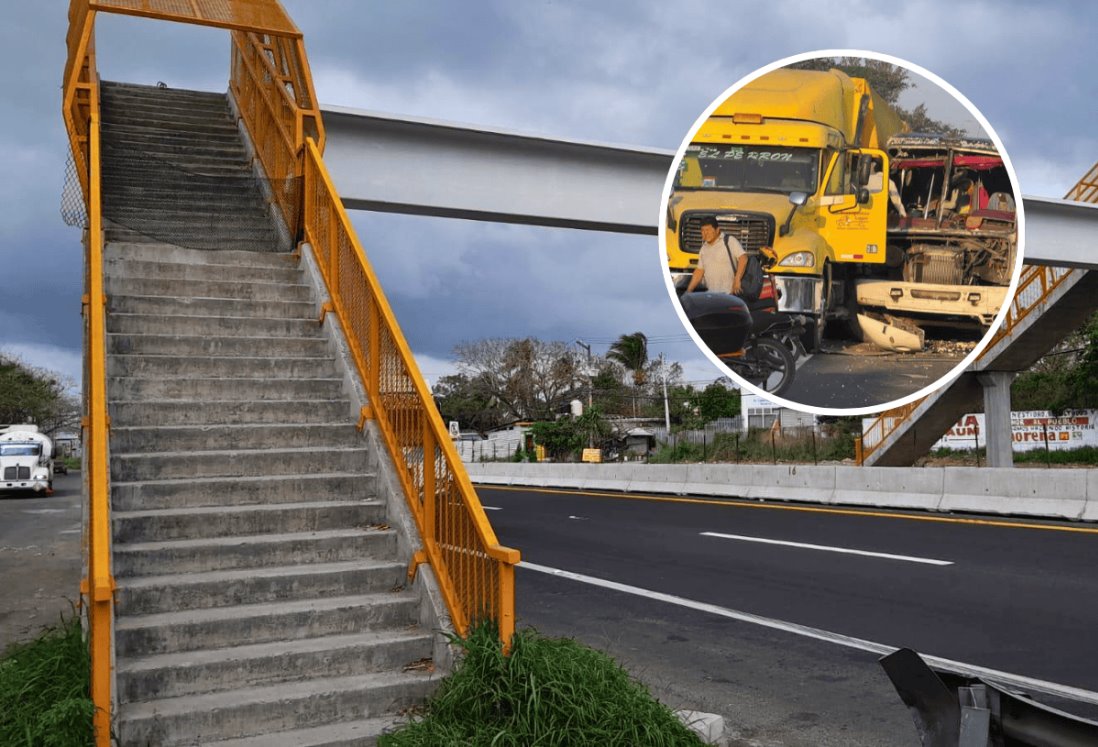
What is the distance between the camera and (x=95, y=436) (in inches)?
223

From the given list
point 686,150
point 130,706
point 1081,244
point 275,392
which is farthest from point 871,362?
point 1081,244

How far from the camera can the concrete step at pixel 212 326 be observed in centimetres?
831

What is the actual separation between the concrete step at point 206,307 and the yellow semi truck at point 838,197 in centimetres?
380

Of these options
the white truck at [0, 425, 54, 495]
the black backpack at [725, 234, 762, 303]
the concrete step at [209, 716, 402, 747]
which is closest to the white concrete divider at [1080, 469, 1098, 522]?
the black backpack at [725, 234, 762, 303]

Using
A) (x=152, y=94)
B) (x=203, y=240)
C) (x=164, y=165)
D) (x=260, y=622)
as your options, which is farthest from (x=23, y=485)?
(x=260, y=622)

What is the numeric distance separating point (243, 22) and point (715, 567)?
343 inches

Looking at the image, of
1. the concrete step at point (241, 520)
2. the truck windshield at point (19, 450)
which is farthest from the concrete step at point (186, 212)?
the truck windshield at point (19, 450)

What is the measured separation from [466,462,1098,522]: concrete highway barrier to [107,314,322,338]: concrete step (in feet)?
38.1

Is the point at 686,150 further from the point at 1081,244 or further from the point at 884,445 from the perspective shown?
the point at 884,445

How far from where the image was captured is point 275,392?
26.4ft

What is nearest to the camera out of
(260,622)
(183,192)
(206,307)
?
(260,622)

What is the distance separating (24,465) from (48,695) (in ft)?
111

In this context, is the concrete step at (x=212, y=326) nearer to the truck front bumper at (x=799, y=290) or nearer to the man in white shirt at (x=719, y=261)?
the man in white shirt at (x=719, y=261)

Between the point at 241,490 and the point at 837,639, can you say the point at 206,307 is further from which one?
the point at 837,639
